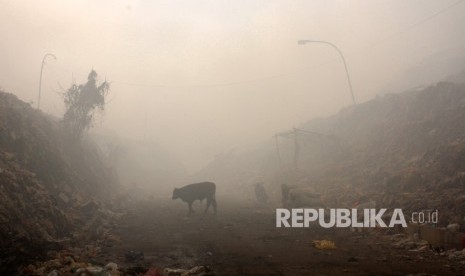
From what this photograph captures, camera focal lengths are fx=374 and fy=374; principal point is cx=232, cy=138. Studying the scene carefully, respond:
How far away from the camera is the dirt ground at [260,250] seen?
28.3 ft

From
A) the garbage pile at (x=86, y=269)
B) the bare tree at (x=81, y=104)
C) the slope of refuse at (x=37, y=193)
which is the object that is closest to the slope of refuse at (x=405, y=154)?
the garbage pile at (x=86, y=269)

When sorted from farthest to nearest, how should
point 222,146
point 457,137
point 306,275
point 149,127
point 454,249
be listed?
1. point 149,127
2. point 222,146
3. point 457,137
4. point 454,249
5. point 306,275

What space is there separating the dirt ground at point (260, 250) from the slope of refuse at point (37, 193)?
1.65 m

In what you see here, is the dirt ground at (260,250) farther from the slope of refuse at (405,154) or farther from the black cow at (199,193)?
the slope of refuse at (405,154)

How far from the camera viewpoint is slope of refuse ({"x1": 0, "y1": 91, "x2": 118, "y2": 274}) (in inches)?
363

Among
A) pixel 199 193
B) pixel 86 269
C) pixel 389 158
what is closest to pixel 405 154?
pixel 389 158

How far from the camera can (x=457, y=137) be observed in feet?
69.5

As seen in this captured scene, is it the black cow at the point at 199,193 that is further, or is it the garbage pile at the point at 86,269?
the black cow at the point at 199,193

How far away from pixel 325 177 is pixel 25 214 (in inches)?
825

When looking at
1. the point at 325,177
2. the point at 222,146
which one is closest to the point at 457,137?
the point at 325,177

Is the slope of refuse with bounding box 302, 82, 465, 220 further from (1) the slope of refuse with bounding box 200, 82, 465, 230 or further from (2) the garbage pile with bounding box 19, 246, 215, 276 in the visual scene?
(2) the garbage pile with bounding box 19, 246, 215, 276

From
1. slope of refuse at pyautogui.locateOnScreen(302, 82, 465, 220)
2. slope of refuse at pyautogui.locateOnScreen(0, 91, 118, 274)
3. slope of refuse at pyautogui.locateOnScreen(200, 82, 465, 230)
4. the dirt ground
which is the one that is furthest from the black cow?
slope of refuse at pyautogui.locateOnScreen(302, 82, 465, 220)

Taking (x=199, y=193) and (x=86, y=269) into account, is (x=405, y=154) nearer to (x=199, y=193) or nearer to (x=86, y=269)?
(x=199, y=193)

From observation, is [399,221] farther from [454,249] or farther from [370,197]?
[370,197]
